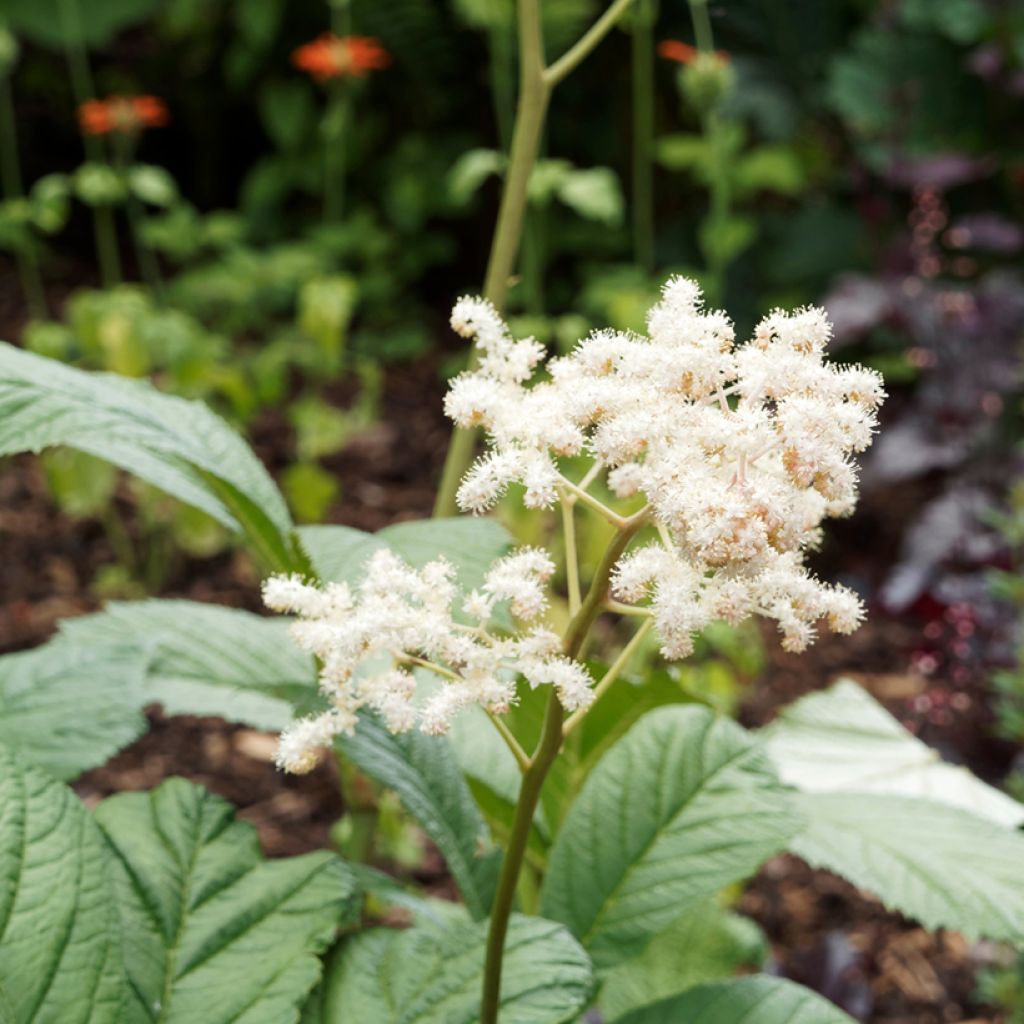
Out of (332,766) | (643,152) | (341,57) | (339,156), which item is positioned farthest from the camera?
(339,156)

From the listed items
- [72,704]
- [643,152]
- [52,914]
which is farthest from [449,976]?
[643,152]

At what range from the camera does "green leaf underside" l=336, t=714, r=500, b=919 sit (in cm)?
76

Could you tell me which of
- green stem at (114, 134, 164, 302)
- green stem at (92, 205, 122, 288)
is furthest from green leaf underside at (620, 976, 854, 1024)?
green stem at (92, 205, 122, 288)

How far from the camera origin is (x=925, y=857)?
892 mm

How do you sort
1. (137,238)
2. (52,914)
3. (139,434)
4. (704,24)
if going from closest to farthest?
(52,914) → (139,434) → (704,24) → (137,238)

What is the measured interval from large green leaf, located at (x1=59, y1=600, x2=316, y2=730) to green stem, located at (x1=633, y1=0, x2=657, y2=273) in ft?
6.07

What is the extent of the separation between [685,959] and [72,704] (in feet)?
1.74

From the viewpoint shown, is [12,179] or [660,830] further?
[12,179]

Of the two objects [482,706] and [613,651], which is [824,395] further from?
[613,651]

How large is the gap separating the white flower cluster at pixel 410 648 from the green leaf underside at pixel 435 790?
14 cm

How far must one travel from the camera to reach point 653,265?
3.19 m

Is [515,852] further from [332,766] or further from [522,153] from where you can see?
[332,766]

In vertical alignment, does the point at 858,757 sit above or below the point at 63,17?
below

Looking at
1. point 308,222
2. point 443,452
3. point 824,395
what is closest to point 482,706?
point 824,395
